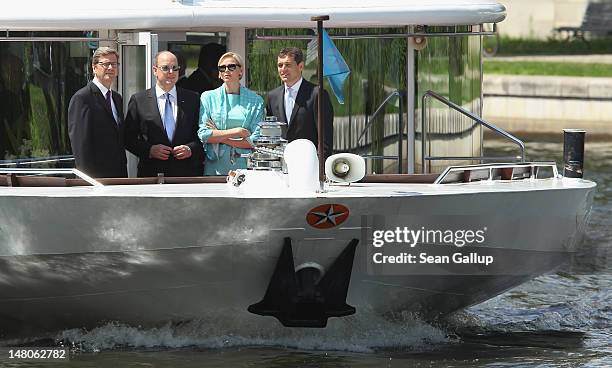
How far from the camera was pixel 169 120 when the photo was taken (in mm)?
11172

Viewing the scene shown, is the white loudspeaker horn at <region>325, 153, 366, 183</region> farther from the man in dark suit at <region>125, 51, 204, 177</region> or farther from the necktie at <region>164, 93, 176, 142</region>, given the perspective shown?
the necktie at <region>164, 93, 176, 142</region>

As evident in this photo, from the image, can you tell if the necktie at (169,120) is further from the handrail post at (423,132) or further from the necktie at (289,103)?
the handrail post at (423,132)

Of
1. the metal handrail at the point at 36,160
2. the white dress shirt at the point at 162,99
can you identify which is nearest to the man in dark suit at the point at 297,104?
the white dress shirt at the point at 162,99

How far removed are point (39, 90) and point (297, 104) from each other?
1.80 metres

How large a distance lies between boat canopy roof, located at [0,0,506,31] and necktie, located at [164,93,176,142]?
0.52m

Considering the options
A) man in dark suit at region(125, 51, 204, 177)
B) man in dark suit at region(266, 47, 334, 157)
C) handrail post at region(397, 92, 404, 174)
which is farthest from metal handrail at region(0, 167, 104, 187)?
handrail post at region(397, 92, 404, 174)

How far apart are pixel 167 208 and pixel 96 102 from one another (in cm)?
105

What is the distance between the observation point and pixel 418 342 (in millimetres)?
11508

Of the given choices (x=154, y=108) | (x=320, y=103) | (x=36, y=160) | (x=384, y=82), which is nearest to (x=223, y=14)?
(x=154, y=108)

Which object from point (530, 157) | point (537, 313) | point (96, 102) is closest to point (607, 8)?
point (530, 157)

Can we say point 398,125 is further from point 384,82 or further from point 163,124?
point 163,124

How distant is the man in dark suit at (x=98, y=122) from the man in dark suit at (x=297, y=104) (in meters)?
1.10

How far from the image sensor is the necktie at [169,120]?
11164 mm

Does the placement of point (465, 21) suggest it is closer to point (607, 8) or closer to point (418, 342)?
point (418, 342)
